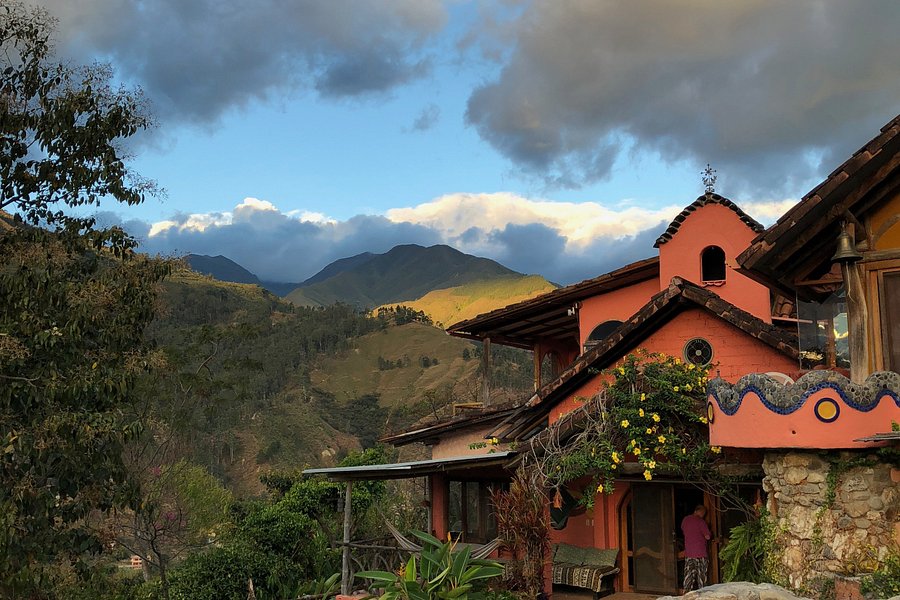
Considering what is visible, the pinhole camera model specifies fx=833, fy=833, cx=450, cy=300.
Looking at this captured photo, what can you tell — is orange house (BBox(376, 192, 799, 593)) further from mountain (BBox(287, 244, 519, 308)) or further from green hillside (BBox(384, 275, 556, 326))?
mountain (BBox(287, 244, 519, 308))

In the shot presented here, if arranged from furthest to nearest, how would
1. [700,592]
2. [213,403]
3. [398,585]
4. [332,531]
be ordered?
[213,403]
[332,531]
[398,585]
[700,592]

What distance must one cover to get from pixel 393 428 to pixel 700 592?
152 feet

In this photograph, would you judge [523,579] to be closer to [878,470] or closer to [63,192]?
[878,470]

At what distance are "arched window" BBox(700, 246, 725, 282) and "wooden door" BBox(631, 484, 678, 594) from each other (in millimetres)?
4821

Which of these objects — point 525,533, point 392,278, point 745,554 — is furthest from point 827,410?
point 392,278

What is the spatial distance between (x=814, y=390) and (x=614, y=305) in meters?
9.28

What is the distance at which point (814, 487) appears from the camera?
971 cm

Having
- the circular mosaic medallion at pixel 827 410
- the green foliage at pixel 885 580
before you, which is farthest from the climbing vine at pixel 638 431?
the green foliage at pixel 885 580

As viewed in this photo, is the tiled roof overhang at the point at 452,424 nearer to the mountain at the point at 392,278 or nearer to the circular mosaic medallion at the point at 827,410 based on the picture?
the circular mosaic medallion at the point at 827,410

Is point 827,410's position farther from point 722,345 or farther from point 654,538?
point 654,538

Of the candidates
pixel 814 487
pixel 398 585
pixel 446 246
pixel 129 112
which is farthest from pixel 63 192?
pixel 446 246

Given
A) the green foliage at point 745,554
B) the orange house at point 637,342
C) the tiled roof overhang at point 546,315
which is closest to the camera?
the green foliage at point 745,554

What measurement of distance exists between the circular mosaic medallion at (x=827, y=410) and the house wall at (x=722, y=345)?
125 inches

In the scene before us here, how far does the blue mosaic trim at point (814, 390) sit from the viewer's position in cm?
930
